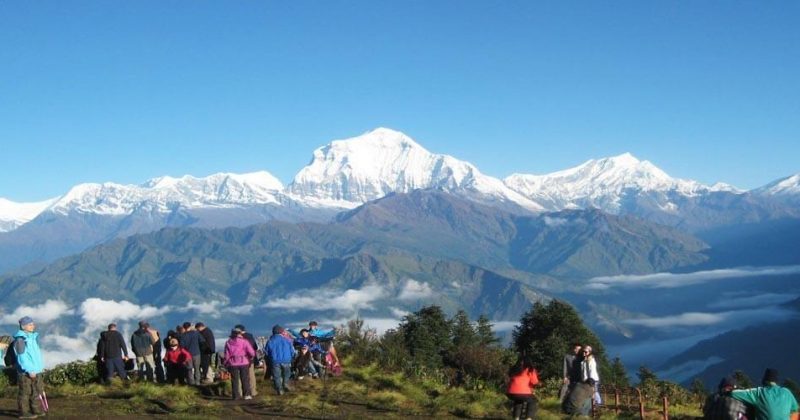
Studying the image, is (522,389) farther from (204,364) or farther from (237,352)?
(204,364)

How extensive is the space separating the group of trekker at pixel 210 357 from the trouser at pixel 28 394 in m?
0.73

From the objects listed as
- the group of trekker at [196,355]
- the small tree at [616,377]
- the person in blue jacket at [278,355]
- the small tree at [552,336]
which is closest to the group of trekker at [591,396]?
→ the person in blue jacket at [278,355]

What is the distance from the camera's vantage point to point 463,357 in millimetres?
56656

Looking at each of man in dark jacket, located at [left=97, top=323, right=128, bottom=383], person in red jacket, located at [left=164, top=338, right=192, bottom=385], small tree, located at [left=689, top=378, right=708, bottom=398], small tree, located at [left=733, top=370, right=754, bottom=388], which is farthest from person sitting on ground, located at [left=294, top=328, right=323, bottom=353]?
small tree, located at [left=689, top=378, right=708, bottom=398]

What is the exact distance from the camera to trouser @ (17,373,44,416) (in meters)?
17.3

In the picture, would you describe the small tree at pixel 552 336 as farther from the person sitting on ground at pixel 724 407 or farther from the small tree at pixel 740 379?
the person sitting on ground at pixel 724 407

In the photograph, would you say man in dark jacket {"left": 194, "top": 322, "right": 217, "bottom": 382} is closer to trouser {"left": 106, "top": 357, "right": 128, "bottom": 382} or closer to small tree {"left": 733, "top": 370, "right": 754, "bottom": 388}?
trouser {"left": 106, "top": 357, "right": 128, "bottom": 382}

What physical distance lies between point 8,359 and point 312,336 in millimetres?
9934

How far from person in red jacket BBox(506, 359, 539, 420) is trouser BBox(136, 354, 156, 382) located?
12.1 metres

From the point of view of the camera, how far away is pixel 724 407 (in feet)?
42.3

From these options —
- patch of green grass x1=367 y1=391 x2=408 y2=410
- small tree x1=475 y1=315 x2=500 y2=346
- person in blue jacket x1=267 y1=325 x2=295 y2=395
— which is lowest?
small tree x1=475 y1=315 x2=500 y2=346

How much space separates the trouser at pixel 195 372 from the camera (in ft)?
77.4

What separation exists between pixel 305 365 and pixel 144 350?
499cm

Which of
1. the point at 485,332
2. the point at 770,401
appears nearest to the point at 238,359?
the point at 770,401
